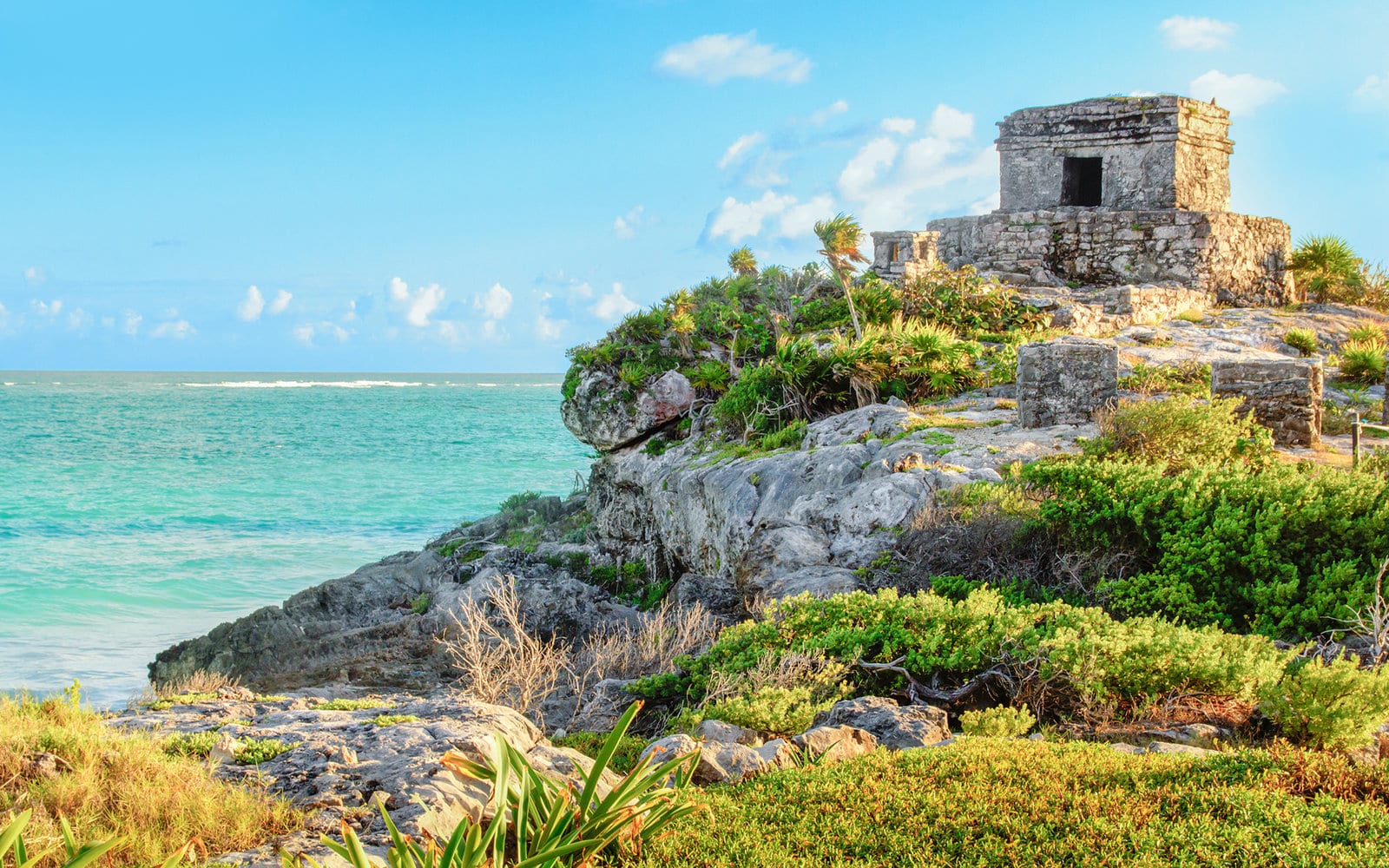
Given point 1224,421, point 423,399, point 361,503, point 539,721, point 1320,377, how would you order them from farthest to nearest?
1. point 423,399
2. point 361,503
3. point 1320,377
4. point 1224,421
5. point 539,721

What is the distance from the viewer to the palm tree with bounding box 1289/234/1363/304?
65.1 feet

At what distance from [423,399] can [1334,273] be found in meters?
92.9

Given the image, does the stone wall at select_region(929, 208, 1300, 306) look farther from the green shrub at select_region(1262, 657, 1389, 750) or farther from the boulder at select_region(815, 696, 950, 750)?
the boulder at select_region(815, 696, 950, 750)

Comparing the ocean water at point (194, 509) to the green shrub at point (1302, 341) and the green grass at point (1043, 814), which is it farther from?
the green shrub at point (1302, 341)

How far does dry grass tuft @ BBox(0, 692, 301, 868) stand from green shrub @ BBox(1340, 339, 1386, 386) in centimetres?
1496

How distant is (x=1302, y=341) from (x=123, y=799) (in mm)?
16315

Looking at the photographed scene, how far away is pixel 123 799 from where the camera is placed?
3.66 metres

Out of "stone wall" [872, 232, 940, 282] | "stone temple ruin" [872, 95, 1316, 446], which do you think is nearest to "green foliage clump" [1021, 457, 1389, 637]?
"stone temple ruin" [872, 95, 1316, 446]

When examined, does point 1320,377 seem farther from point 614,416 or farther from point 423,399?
point 423,399

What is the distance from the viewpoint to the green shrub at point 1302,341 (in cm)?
1493

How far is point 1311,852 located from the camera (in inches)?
132

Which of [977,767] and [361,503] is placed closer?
[977,767]

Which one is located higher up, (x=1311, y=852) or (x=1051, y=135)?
(x=1051, y=135)

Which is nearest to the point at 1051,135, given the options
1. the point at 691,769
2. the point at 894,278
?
the point at 894,278
